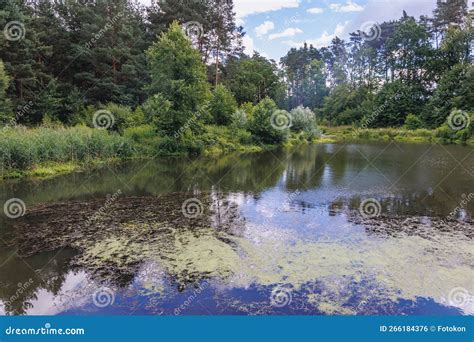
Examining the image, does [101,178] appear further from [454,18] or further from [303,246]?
[454,18]

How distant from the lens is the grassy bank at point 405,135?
3759 cm

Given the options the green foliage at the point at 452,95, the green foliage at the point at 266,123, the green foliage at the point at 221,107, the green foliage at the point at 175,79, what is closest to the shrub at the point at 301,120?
the green foliage at the point at 266,123

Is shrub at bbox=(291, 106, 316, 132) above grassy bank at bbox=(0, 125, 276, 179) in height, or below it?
above

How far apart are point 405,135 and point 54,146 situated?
4402 centimetres

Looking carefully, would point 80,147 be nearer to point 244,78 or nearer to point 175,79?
point 175,79

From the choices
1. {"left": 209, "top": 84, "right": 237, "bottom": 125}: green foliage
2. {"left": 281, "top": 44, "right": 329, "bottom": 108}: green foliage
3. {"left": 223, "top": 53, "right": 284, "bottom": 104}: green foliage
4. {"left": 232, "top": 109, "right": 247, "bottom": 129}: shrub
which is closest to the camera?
{"left": 232, "top": 109, "right": 247, "bottom": 129}: shrub

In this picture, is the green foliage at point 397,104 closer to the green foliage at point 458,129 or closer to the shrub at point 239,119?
the green foliage at point 458,129

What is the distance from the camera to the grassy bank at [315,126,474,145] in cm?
3759

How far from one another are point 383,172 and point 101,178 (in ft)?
46.4

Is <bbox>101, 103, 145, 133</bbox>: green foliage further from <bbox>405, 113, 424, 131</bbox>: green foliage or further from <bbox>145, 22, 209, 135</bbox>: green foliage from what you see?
<bbox>405, 113, 424, 131</bbox>: green foliage

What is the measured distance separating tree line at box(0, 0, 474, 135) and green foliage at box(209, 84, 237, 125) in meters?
0.10

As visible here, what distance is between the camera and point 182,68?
2436 cm

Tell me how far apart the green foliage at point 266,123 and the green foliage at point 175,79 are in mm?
9715

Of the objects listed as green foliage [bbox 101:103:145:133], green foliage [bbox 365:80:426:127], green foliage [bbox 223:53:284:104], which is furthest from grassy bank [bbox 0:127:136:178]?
green foliage [bbox 365:80:426:127]
